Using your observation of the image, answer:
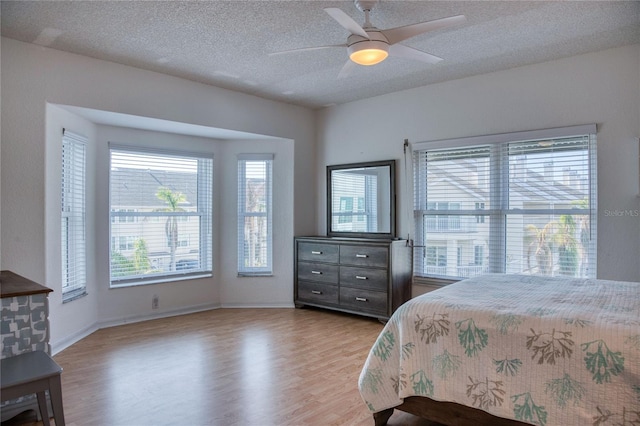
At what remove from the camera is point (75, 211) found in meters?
4.00

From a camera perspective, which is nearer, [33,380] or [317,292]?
[33,380]

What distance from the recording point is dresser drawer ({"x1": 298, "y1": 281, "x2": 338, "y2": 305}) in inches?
193

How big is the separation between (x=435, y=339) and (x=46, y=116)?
3.44m

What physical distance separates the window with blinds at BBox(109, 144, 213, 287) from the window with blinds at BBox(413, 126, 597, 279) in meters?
2.56

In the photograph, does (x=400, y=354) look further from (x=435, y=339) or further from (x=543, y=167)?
(x=543, y=167)

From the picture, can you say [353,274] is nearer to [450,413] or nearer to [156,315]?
[156,315]

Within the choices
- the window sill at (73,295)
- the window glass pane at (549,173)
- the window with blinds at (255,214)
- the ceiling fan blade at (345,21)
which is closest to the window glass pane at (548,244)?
the window glass pane at (549,173)

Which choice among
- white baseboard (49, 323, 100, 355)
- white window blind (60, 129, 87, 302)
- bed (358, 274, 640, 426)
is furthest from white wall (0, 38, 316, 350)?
bed (358, 274, 640, 426)

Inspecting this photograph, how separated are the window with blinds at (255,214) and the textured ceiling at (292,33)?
1.30 m

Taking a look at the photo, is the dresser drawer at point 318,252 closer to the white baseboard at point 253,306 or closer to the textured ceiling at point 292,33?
the white baseboard at point 253,306

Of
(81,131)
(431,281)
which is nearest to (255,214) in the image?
(81,131)

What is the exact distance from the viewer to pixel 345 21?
7.64 ft

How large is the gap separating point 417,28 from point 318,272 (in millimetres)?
3184

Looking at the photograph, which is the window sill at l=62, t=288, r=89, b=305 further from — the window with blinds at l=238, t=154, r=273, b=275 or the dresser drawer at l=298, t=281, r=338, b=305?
the dresser drawer at l=298, t=281, r=338, b=305
